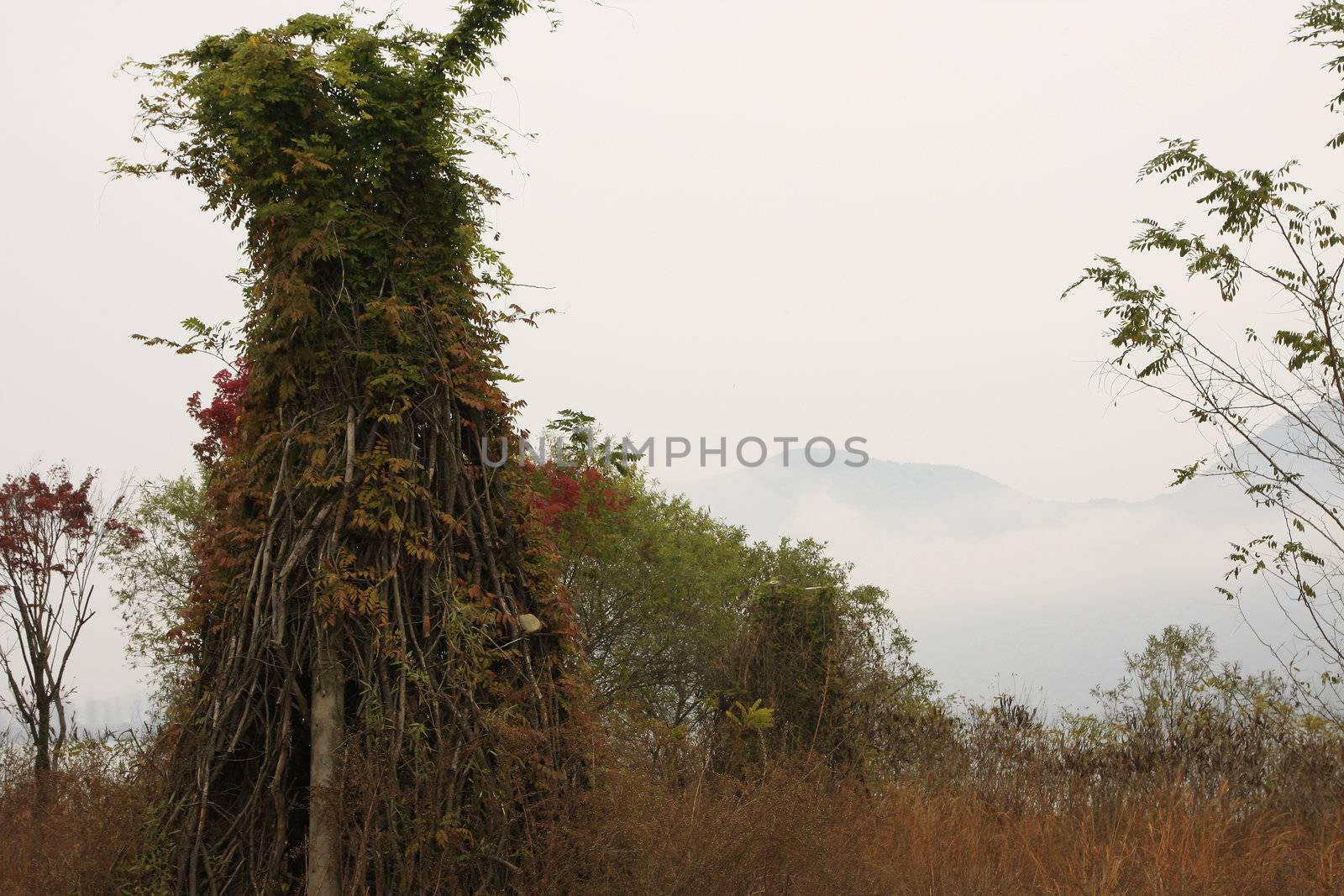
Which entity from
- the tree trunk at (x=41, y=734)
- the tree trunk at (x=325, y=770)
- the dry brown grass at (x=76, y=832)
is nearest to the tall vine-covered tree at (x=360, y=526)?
the tree trunk at (x=325, y=770)

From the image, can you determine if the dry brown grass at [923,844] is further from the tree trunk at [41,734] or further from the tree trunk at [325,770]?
the tree trunk at [41,734]

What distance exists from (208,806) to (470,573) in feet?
4.74

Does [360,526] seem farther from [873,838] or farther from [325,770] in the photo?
[873,838]

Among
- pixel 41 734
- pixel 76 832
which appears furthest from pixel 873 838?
pixel 41 734

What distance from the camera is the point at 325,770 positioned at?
408 centimetres

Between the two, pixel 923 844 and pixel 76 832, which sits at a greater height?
pixel 76 832

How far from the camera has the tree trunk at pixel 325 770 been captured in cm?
400

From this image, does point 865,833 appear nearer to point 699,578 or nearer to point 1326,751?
point 1326,751

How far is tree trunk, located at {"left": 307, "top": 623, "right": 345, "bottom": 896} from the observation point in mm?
4000

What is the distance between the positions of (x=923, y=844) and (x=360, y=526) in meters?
4.36

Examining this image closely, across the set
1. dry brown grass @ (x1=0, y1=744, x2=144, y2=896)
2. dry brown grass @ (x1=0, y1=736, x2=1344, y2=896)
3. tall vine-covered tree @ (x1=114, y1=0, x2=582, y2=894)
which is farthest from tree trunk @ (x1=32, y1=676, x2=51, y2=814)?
tall vine-covered tree @ (x1=114, y1=0, x2=582, y2=894)

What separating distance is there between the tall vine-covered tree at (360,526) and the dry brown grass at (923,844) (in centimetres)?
48

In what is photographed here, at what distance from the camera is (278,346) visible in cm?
459

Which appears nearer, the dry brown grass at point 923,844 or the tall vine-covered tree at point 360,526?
the tall vine-covered tree at point 360,526
